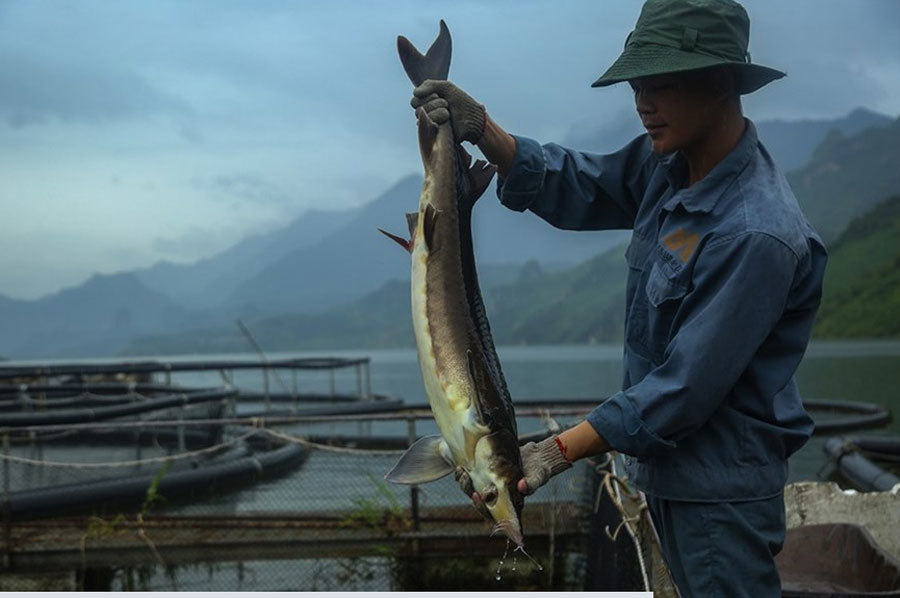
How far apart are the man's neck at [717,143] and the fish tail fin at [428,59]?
30.8 inches

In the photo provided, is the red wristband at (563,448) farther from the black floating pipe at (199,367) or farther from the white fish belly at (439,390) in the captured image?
the black floating pipe at (199,367)

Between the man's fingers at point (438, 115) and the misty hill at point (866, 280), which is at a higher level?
the misty hill at point (866, 280)

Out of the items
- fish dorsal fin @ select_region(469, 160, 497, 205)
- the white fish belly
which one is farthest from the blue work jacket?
fish dorsal fin @ select_region(469, 160, 497, 205)

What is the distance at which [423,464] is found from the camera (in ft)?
8.37

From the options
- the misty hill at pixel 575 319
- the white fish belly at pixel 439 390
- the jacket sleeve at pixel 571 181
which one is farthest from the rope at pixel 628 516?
the misty hill at pixel 575 319

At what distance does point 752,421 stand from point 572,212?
994 mm

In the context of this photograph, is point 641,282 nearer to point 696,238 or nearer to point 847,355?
point 696,238

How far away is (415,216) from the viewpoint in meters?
2.83

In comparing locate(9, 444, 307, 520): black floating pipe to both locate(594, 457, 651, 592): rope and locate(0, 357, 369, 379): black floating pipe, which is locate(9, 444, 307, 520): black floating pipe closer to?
locate(0, 357, 369, 379): black floating pipe

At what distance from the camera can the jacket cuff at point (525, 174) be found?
300 cm

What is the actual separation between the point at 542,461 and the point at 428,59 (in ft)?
4.19

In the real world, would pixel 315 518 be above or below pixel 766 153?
below

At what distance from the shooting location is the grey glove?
241 cm

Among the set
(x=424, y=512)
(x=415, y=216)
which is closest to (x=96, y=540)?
(x=424, y=512)
